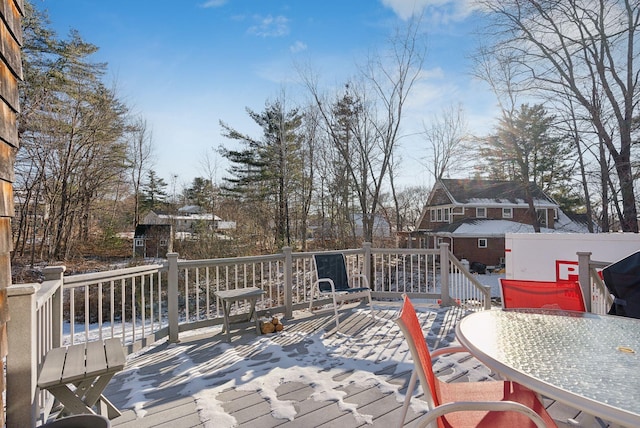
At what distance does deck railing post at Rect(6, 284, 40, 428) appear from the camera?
1626 millimetres

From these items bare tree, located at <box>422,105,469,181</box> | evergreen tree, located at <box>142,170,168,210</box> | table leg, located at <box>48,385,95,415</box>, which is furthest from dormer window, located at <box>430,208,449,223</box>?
table leg, located at <box>48,385,95,415</box>

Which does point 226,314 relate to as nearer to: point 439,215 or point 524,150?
point 524,150

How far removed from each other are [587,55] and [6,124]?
1373cm

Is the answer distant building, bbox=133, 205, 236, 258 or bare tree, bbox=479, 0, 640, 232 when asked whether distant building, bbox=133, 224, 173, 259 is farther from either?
bare tree, bbox=479, 0, 640, 232

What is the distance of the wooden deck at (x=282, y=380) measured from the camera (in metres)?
2.31

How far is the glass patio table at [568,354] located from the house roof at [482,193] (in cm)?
1822

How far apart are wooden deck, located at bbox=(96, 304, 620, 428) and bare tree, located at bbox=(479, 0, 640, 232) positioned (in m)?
9.58

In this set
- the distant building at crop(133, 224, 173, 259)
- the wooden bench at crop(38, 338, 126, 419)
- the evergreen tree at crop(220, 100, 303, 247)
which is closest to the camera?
the wooden bench at crop(38, 338, 126, 419)

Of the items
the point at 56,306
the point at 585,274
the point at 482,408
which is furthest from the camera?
the point at 585,274

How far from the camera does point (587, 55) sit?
411 inches

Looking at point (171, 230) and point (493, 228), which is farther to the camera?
point (493, 228)

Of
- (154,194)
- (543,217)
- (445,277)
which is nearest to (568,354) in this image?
(445,277)

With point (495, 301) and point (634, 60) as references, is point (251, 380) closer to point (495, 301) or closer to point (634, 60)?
point (495, 301)

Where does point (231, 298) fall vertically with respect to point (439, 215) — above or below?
below
